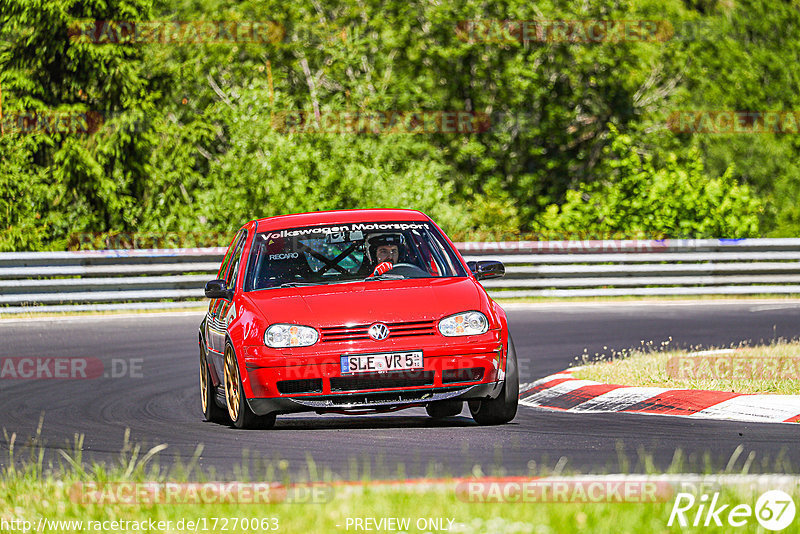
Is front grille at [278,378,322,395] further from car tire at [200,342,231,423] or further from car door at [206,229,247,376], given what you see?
car tire at [200,342,231,423]

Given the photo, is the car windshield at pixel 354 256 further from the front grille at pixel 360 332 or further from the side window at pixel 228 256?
the front grille at pixel 360 332

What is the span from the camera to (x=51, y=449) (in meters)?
8.60

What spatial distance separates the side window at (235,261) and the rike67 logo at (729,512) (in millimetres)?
5042

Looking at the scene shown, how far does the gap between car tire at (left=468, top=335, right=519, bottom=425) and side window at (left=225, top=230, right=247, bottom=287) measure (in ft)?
6.90

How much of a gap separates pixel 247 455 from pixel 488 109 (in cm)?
3370

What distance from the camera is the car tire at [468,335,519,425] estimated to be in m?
8.87

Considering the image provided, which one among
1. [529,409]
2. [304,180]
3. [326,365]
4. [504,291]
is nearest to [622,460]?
[326,365]

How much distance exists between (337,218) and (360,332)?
5.84 feet

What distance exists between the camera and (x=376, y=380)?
848 centimetres

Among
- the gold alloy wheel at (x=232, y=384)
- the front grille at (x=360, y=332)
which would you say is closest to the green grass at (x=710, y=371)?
the front grille at (x=360, y=332)

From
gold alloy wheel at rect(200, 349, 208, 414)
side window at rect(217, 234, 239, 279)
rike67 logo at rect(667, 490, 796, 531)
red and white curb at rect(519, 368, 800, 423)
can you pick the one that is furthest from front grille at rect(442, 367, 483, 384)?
rike67 logo at rect(667, 490, 796, 531)

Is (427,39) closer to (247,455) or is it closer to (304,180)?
(304,180)

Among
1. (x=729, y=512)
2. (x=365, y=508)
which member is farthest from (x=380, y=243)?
(x=729, y=512)

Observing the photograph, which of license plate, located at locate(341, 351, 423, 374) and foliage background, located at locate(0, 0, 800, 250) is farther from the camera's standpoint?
foliage background, located at locate(0, 0, 800, 250)
